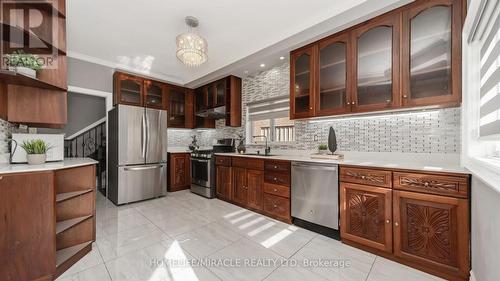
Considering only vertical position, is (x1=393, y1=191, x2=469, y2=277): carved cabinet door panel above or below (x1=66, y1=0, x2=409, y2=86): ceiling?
below

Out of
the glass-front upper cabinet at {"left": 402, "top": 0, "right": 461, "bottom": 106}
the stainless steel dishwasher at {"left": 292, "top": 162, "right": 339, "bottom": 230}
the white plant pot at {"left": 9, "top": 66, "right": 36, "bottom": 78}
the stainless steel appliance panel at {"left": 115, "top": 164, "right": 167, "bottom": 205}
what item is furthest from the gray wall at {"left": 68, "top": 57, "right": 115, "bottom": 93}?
the glass-front upper cabinet at {"left": 402, "top": 0, "right": 461, "bottom": 106}

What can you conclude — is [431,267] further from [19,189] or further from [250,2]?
[19,189]

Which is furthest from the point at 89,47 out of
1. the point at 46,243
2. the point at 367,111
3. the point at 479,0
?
the point at 479,0

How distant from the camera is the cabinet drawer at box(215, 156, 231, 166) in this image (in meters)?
3.40

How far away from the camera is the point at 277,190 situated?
104 inches

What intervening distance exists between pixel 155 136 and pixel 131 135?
16.0 inches

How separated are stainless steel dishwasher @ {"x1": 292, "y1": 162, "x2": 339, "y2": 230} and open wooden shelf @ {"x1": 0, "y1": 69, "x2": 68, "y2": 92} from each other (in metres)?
2.66

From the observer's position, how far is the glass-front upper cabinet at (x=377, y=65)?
6.40 ft

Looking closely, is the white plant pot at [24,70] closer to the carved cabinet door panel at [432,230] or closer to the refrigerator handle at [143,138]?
the refrigerator handle at [143,138]

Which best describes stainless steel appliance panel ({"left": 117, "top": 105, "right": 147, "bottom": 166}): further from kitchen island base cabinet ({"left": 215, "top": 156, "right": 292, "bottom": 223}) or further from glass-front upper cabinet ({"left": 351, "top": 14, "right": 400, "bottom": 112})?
glass-front upper cabinet ({"left": 351, "top": 14, "right": 400, "bottom": 112})

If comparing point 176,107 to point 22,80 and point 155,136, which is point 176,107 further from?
point 22,80

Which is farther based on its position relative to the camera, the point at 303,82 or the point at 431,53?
the point at 303,82

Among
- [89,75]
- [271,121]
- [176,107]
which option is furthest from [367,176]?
[89,75]

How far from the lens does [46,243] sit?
146 centimetres
